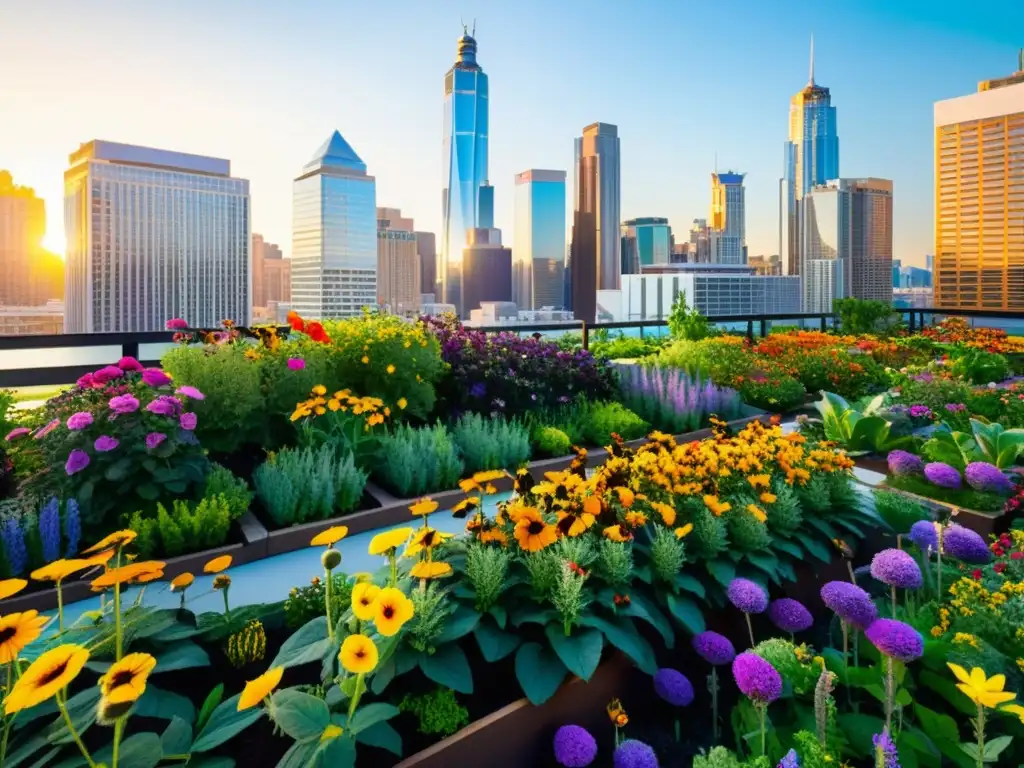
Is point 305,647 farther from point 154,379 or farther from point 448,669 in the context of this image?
point 154,379

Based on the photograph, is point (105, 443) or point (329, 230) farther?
point (329, 230)

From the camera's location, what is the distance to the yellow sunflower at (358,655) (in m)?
1.03

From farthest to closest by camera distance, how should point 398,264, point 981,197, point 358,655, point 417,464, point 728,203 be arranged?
point 728,203 → point 398,264 → point 981,197 → point 417,464 → point 358,655

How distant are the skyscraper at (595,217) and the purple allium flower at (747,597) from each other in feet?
277

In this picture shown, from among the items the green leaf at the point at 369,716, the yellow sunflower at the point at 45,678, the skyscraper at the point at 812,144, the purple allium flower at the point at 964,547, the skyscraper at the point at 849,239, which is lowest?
the green leaf at the point at 369,716

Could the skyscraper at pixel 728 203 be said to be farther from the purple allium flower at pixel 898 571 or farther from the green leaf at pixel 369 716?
the green leaf at pixel 369 716

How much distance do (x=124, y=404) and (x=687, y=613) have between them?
225 cm

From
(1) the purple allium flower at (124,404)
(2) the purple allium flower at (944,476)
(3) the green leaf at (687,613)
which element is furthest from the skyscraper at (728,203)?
(3) the green leaf at (687,613)

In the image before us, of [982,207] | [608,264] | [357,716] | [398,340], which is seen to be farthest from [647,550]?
[608,264]

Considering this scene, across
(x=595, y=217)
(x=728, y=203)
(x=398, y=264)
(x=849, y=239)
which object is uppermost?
(x=728, y=203)

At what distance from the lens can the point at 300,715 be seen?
111 cm

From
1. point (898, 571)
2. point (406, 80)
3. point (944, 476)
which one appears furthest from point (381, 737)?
point (406, 80)

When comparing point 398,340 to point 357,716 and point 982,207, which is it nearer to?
point 357,716

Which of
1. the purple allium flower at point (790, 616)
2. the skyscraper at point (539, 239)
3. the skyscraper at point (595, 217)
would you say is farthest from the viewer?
the skyscraper at point (539, 239)
